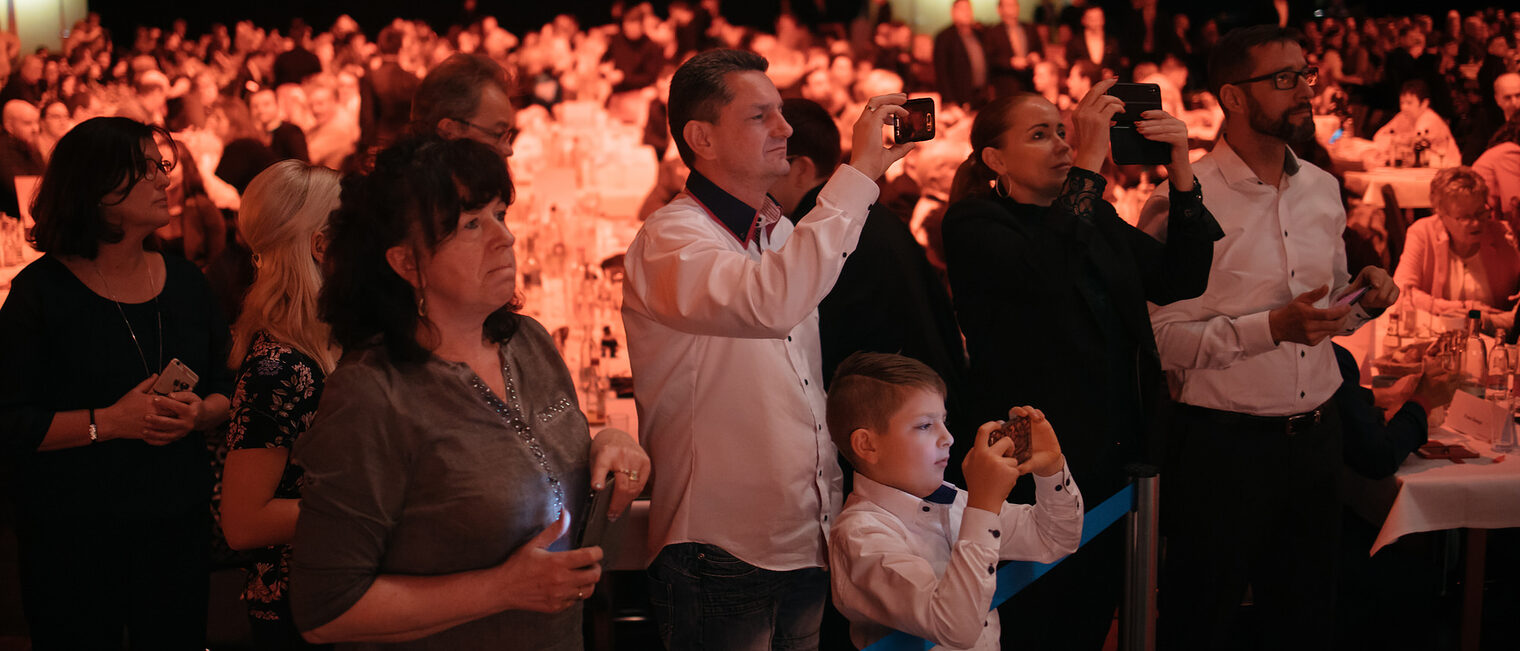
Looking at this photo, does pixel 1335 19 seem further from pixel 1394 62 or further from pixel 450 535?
pixel 450 535

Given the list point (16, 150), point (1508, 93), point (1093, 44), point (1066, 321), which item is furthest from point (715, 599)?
point (1093, 44)

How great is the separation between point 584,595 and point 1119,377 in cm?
123

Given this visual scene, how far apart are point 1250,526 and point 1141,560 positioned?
88 centimetres

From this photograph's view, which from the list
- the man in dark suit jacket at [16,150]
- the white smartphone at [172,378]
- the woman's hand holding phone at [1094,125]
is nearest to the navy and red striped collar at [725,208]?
the woman's hand holding phone at [1094,125]

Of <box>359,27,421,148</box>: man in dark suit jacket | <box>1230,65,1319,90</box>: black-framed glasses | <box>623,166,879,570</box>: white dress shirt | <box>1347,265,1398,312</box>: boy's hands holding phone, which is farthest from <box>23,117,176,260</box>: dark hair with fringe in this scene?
<box>359,27,421,148</box>: man in dark suit jacket

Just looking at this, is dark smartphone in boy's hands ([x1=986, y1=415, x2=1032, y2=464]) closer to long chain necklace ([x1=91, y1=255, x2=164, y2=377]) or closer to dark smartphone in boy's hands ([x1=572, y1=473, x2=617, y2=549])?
dark smartphone in boy's hands ([x1=572, y1=473, x2=617, y2=549])

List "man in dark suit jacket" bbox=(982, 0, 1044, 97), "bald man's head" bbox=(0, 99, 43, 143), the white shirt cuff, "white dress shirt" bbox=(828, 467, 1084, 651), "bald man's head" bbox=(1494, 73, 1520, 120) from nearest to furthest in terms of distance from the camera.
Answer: "white dress shirt" bbox=(828, 467, 1084, 651) → the white shirt cuff → "bald man's head" bbox=(1494, 73, 1520, 120) → "bald man's head" bbox=(0, 99, 43, 143) → "man in dark suit jacket" bbox=(982, 0, 1044, 97)

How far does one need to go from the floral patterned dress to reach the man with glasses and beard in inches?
65.7

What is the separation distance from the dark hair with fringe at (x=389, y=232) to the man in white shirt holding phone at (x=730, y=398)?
0.44 metres

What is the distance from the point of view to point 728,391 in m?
1.67

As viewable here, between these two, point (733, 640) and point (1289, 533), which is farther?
point (1289, 533)

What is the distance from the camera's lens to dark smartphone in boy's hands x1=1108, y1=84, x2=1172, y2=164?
2166 millimetres

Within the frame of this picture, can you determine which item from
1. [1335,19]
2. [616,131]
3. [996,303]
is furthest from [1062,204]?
[1335,19]

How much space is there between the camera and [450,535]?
45.6 inches
